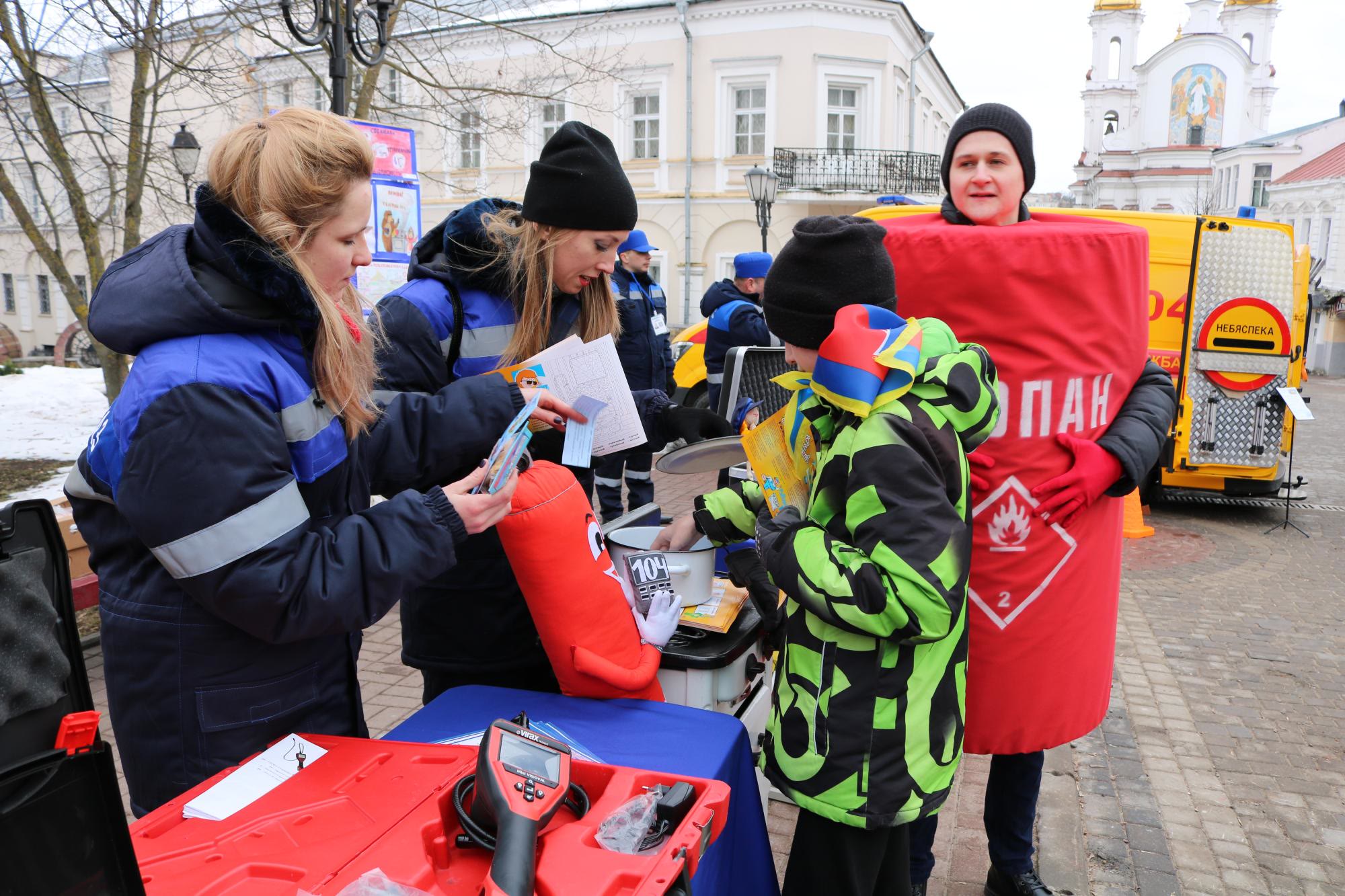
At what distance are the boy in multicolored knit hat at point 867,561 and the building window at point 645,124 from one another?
908 inches

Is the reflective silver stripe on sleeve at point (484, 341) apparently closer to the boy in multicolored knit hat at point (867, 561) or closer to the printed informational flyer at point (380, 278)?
the boy in multicolored knit hat at point (867, 561)

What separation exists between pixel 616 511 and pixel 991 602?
5097mm

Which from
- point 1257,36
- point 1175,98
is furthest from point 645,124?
point 1257,36

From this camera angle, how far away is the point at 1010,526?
Answer: 219cm

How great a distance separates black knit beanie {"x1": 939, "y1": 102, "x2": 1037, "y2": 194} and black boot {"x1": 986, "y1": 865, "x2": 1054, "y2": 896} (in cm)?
194

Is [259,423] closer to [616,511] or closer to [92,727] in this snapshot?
[92,727]

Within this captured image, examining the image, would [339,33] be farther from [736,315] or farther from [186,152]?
[186,152]

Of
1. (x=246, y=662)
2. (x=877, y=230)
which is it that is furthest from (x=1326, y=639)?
(x=246, y=662)

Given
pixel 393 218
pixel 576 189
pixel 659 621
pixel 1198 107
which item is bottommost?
pixel 659 621

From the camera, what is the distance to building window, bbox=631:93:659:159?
2372 cm

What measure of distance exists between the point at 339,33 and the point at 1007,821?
6.43 meters

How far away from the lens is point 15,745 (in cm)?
99

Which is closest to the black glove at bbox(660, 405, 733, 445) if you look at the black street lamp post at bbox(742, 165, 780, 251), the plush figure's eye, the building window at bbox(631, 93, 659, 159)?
the plush figure's eye

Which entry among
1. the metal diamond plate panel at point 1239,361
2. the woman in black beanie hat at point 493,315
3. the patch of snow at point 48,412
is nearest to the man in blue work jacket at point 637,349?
the woman in black beanie hat at point 493,315
